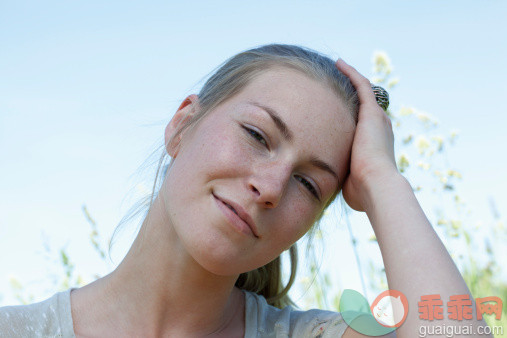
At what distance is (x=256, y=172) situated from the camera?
6.02 ft

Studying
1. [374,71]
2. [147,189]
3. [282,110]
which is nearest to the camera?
[282,110]

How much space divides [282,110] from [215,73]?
610 mm

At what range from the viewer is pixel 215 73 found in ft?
8.02

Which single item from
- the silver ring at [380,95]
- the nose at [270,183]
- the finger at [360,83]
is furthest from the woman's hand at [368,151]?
the nose at [270,183]

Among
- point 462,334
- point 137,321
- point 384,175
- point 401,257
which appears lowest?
point 137,321

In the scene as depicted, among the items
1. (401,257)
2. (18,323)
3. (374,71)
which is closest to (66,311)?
(18,323)

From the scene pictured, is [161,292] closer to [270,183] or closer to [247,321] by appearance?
[247,321]

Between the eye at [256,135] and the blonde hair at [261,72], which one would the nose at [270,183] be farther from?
the blonde hair at [261,72]

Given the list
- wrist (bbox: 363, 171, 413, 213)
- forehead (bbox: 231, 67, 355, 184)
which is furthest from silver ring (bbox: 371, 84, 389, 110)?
wrist (bbox: 363, 171, 413, 213)

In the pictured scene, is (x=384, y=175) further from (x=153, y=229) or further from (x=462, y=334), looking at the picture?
(x=153, y=229)

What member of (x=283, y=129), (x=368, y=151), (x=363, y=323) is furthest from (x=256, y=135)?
(x=363, y=323)

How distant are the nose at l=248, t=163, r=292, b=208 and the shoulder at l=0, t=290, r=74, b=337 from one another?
0.89 metres

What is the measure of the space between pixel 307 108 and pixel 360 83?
1.59 feet

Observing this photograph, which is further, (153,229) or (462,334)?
(153,229)
